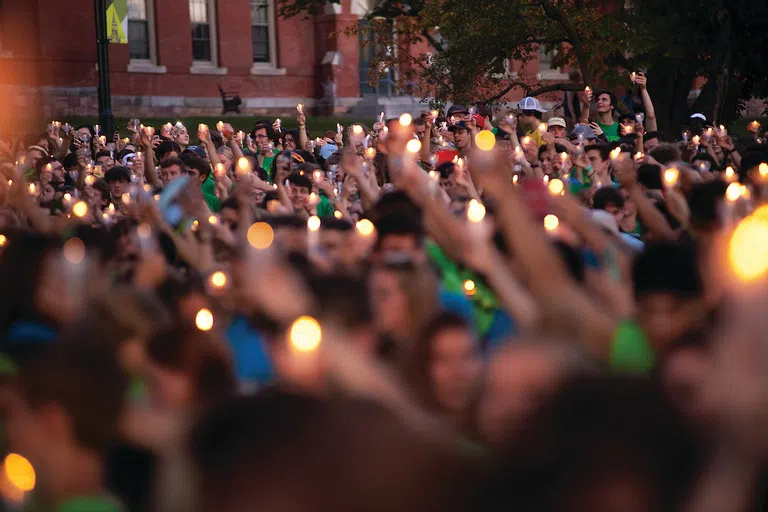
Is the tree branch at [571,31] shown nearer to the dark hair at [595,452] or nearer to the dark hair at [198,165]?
the dark hair at [198,165]

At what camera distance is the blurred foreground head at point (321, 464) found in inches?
72.3

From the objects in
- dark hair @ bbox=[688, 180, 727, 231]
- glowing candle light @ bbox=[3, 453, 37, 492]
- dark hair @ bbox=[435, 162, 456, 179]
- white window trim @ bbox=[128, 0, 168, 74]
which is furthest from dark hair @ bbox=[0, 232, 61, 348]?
white window trim @ bbox=[128, 0, 168, 74]

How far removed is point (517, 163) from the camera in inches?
350

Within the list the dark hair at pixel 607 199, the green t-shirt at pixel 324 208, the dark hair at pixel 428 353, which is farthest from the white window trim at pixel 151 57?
the dark hair at pixel 428 353

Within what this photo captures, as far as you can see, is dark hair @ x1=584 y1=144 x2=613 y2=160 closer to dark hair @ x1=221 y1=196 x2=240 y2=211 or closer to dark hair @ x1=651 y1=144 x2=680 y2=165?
dark hair @ x1=651 y1=144 x2=680 y2=165

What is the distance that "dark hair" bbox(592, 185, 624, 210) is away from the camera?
696 centimetres

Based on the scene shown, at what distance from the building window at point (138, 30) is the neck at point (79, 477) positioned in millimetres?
28682

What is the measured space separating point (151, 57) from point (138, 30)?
788 mm

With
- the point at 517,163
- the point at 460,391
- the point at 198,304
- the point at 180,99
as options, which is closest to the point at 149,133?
the point at 517,163

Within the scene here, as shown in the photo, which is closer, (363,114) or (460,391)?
(460,391)

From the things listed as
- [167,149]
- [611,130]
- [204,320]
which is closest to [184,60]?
[611,130]

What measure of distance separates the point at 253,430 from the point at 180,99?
29.5 metres

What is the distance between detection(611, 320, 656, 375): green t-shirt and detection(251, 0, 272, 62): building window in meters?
30.5

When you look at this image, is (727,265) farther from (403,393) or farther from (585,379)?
(403,393)
